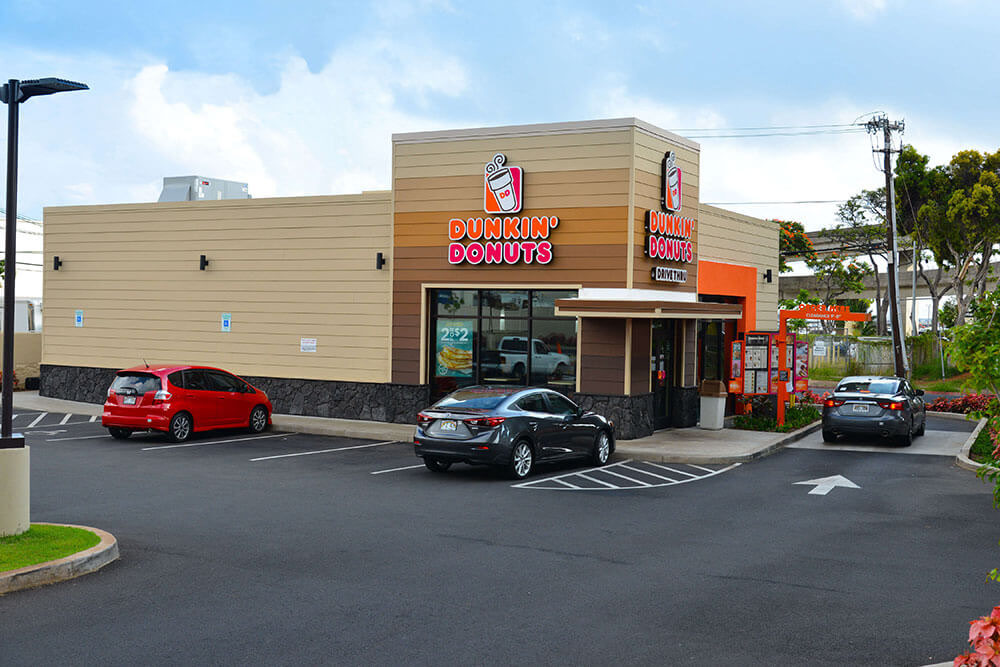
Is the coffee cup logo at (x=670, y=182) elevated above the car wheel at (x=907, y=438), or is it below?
above

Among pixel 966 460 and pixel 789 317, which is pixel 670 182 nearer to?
pixel 789 317

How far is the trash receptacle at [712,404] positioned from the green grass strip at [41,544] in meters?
16.4

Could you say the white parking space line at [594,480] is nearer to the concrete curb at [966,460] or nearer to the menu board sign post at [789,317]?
the concrete curb at [966,460]

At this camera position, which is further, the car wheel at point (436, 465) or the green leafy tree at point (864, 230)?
the green leafy tree at point (864, 230)

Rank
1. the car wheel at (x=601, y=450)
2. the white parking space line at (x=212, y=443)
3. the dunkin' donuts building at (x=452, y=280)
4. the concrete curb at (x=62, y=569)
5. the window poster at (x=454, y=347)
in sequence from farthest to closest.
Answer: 1. the window poster at (x=454, y=347)
2. the dunkin' donuts building at (x=452, y=280)
3. the white parking space line at (x=212, y=443)
4. the car wheel at (x=601, y=450)
5. the concrete curb at (x=62, y=569)

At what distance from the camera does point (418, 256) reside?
23.1 metres

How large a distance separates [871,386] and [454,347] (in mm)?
9615

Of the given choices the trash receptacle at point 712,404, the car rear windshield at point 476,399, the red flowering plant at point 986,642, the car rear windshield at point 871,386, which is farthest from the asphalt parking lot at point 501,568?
the trash receptacle at point 712,404

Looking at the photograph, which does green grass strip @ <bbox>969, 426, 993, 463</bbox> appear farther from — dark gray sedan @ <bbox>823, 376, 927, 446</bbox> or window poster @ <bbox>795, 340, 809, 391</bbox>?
window poster @ <bbox>795, 340, 809, 391</bbox>

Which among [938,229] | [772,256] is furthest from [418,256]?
[938,229]

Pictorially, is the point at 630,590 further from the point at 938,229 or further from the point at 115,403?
the point at 938,229

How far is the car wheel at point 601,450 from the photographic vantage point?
17844 mm

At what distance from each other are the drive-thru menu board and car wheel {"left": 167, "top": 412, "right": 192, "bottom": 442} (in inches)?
516

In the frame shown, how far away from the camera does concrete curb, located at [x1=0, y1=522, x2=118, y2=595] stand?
855 cm
